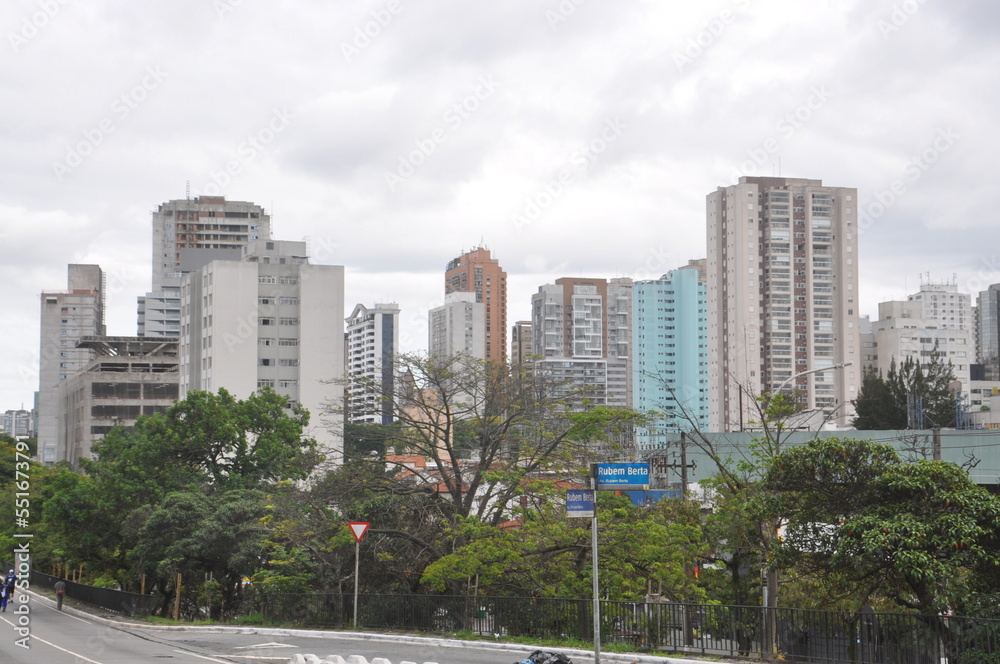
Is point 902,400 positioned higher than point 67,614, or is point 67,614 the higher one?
point 902,400

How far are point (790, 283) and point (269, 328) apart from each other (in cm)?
7479

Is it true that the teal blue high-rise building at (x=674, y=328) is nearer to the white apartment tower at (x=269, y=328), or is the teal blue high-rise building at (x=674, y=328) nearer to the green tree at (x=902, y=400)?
the green tree at (x=902, y=400)

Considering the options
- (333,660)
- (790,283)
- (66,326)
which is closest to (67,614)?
(333,660)

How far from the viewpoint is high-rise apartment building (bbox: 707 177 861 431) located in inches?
5438

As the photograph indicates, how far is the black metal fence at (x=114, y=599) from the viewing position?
38562 mm

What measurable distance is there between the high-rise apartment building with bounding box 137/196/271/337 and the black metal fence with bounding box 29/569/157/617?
379 feet

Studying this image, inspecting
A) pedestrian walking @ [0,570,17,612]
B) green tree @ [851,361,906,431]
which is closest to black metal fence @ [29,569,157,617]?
pedestrian walking @ [0,570,17,612]

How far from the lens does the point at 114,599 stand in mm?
41125

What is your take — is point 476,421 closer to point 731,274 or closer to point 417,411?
point 417,411

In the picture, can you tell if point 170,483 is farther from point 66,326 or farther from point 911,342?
point 66,326

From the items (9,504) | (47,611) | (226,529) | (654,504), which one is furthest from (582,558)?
(9,504)

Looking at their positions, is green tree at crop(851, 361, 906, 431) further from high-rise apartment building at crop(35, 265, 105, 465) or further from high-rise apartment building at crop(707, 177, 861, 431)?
high-rise apartment building at crop(35, 265, 105, 465)

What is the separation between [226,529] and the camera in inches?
1394

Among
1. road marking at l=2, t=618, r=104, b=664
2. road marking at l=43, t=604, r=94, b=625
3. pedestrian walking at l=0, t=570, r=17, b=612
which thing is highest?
road marking at l=2, t=618, r=104, b=664
